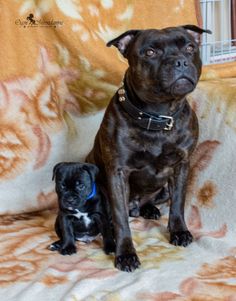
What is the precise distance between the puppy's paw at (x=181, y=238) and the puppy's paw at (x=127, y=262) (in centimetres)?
22

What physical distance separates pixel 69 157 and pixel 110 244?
596 millimetres

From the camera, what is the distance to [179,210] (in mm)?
2002

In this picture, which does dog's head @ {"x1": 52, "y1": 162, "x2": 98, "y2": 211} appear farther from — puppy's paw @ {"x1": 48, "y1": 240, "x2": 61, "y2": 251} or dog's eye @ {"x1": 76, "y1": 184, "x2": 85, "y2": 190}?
puppy's paw @ {"x1": 48, "y1": 240, "x2": 61, "y2": 251}

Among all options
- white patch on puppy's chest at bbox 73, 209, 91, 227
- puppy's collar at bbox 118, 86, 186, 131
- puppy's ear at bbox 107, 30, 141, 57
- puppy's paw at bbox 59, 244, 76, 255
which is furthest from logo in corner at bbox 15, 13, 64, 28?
puppy's paw at bbox 59, 244, 76, 255

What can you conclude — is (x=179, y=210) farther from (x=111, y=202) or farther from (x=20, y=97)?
(x=20, y=97)

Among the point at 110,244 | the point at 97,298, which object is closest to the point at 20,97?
the point at 110,244

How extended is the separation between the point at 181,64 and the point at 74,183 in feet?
1.85

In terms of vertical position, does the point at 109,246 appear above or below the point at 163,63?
below

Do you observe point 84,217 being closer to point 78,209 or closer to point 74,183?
point 78,209

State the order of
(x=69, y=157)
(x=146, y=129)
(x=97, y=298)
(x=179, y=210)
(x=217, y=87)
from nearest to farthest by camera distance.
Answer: (x=97, y=298) < (x=146, y=129) < (x=179, y=210) < (x=217, y=87) < (x=69, y=157)

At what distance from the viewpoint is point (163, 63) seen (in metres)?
1.68

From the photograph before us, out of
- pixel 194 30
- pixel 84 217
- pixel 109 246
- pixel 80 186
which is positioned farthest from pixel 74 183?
pixel 194 30

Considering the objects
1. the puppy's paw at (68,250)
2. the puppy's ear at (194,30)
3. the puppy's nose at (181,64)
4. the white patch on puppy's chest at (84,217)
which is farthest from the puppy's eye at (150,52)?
the puppy's paw at (68,250)

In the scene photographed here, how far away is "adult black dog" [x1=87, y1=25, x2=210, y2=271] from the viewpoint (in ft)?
5.59
